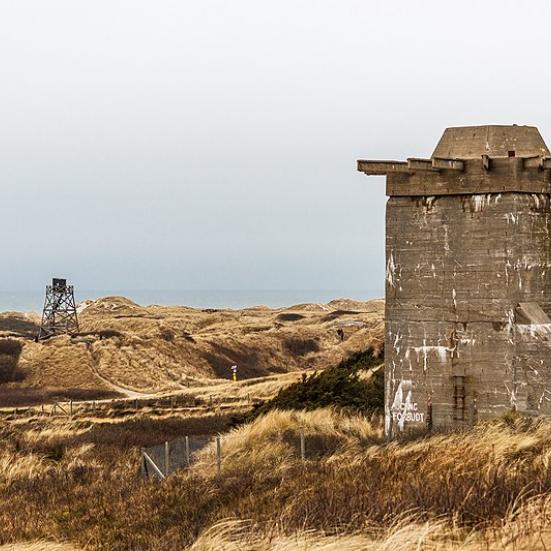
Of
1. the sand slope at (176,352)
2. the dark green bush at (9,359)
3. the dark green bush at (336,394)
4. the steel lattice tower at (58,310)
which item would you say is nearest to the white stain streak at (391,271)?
the dark green bush at (336,394)

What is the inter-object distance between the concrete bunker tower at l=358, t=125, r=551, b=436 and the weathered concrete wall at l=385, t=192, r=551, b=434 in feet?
0.05

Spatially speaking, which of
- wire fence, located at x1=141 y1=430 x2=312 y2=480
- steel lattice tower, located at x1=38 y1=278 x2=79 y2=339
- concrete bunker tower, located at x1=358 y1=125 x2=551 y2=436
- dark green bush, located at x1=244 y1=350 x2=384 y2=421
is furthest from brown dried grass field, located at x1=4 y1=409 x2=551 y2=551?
steel lattice tower, located at x1=38 y1=278 x2=79 y2=339

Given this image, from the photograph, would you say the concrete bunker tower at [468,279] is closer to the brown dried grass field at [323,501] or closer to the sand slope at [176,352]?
the brown dried grass field at [323,501]

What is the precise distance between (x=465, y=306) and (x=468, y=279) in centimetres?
39

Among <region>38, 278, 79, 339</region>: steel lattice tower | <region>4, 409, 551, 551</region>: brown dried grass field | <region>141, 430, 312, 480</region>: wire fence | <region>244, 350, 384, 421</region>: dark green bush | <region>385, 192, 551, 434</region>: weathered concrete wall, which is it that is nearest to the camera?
<region>4, 409, 551, 551</region>: brown dried grass field

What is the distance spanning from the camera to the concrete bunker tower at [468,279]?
11492 mm

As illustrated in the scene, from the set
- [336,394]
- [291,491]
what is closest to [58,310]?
[336,394]

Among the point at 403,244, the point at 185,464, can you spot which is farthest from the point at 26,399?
the point at 403,244

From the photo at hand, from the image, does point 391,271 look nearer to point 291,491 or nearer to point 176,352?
point 291,491

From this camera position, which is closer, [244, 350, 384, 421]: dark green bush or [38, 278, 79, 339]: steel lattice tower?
[244, 350, 384, 421]: dark green bush

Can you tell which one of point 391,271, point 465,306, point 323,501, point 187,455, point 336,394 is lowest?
point 187,455

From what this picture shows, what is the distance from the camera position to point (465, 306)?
11719 millimetres

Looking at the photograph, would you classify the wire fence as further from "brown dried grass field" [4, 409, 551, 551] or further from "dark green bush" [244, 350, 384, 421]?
"dark green bush" [244, 350, 384, 421]

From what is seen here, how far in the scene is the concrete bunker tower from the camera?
452 inches
